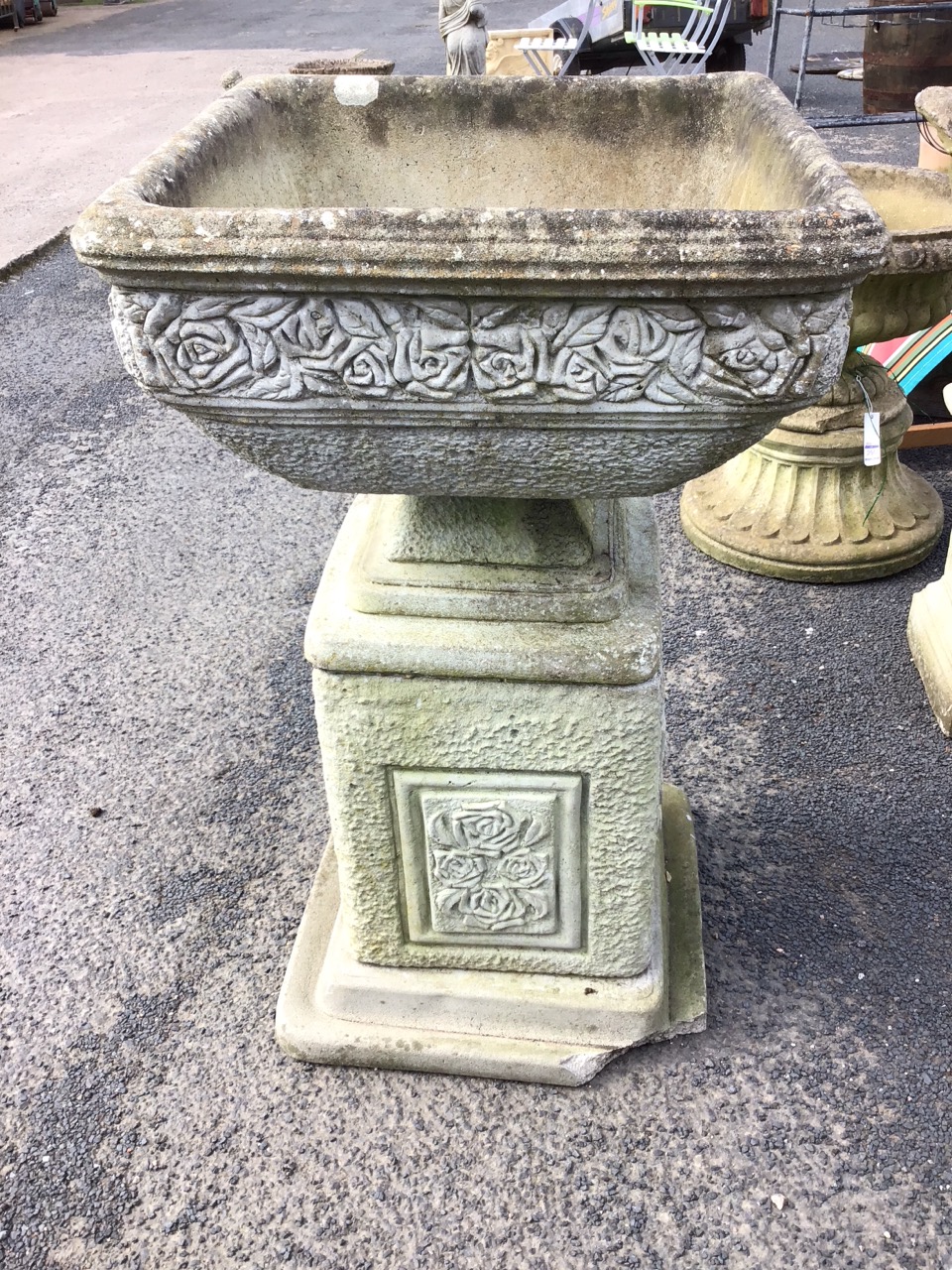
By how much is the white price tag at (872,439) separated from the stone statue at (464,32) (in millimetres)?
3666

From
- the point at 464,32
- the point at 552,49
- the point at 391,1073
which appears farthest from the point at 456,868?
the point at 552,49

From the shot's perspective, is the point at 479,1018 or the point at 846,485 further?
the point at 846,485

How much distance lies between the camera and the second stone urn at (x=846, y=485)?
88.0 inches

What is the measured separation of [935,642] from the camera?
2004 mm

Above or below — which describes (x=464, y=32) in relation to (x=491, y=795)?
above

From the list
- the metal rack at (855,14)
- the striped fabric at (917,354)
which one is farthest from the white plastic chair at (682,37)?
the striped fabric at (917,354)

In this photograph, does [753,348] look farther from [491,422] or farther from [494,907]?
[494,907]

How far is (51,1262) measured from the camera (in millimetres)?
1213

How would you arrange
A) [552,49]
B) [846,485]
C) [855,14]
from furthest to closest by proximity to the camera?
[552,49]
[855,14]
[846,485]

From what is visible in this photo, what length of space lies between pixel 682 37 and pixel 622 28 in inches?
13.1

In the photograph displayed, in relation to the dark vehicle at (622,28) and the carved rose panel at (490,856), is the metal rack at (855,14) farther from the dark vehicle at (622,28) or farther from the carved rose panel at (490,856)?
the carved rose panel at (490,856)

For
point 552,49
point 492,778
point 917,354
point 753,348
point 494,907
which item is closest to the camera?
point 753,348

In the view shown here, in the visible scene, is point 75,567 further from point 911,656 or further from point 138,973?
point 911,656

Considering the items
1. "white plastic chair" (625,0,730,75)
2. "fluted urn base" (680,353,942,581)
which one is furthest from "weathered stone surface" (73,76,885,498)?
"white plastic chair" (625,0,730,75)
